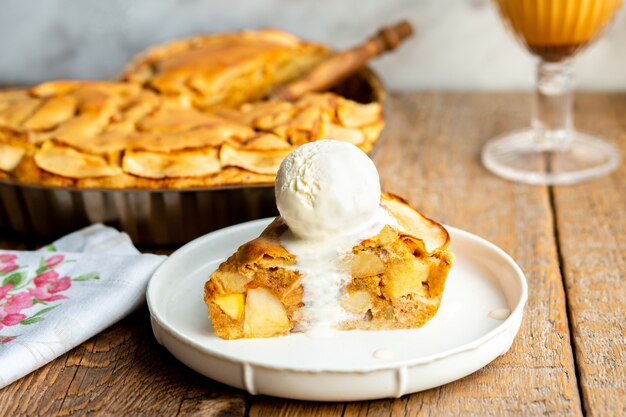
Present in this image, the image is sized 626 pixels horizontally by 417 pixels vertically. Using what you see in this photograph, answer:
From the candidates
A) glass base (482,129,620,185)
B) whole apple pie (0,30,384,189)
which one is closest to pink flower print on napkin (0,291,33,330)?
whole apple pie (0,30,384,189)

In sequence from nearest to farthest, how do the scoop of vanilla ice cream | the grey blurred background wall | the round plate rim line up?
the round plate rim
the scoop of vanilla ice cream
the grey blurred background wall

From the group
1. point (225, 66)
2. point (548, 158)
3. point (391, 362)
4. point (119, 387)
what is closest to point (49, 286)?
point (119, 387)

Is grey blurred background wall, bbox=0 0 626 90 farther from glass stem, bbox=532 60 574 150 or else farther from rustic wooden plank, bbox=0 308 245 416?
rustic wooden plank, bbox=0 308 245 416

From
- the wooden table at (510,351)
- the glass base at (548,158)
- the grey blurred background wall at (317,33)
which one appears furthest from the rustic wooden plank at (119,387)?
the grey blurred background wall at (317,33)

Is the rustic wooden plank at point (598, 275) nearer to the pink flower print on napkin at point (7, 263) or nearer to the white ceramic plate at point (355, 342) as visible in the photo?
the white ceramic plate at point (355, 342)

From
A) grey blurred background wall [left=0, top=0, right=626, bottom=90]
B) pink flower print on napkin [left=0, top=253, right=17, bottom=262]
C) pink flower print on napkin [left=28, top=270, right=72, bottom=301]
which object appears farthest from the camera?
grey blurred background wall [left=0, top=0, right=626, bottom=90]

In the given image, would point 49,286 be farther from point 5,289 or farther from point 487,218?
point 487,218

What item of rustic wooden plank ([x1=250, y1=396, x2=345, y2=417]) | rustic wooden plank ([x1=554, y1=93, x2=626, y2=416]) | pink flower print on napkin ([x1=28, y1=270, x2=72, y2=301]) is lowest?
rustic wooden plank ([x1=554, y1=93, x2=626, y2=416])
